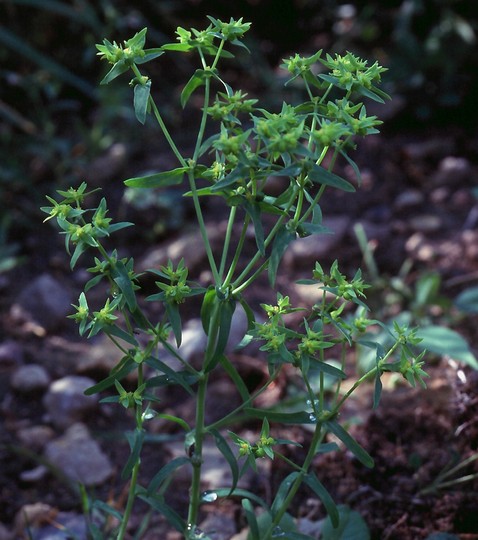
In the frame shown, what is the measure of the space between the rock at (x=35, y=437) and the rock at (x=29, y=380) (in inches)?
5.9

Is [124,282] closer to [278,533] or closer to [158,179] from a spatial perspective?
[158,179]

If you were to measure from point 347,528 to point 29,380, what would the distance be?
105cm

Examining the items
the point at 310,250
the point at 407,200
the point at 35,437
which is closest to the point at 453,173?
the point at 407,200

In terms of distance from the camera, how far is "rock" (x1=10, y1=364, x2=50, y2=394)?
2270 millimetres

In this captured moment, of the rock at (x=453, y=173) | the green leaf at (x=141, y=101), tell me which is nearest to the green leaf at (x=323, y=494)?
the green leaf at (x=141, y=101)

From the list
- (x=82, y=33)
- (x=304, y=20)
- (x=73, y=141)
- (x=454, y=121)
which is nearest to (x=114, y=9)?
(x=82, y=33)

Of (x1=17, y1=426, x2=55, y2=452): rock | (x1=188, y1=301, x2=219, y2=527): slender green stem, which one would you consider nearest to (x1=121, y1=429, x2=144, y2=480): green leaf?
(x1=188, y1=301, x2=219, y2=527): slender green stem

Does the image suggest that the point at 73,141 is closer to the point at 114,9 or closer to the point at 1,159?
the point at 1,159

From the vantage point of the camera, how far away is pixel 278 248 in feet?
4.05

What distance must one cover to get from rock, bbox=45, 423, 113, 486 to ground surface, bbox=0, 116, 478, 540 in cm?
3

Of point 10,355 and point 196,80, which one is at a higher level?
point 10,355

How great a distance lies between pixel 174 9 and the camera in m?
3.84

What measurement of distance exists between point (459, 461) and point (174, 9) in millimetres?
2709

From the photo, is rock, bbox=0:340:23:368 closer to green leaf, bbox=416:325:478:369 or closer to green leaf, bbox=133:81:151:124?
green leaf, bbox=416:325:478:369
